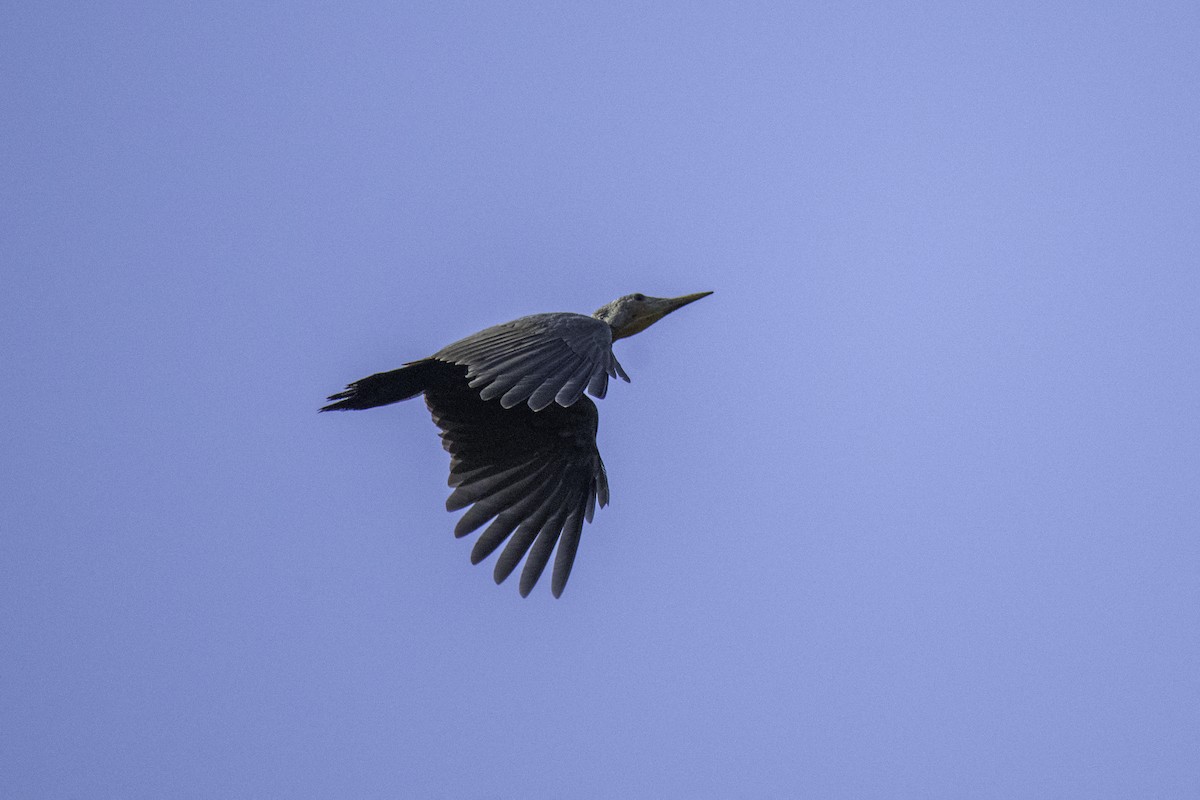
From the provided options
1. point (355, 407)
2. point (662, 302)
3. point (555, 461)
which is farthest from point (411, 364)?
point (662, 302)

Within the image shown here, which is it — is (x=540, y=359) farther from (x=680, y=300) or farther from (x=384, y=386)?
(x=680, y=300)

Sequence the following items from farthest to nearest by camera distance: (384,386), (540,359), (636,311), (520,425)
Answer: (636,311) → (520,425) → (384,386) → (540,359)

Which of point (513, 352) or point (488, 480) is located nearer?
point (513, 352)

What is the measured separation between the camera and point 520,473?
38.4ft

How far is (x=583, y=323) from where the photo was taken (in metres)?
11.3

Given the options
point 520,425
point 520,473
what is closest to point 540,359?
point 520,473

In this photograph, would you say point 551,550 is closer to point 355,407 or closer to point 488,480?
point 488,480

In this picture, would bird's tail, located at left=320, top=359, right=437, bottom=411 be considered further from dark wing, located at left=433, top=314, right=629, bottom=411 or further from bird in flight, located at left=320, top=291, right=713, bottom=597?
dark wing, located at left=433, top=314, right=629, bottom=411

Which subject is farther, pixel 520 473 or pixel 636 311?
pixel 636 311

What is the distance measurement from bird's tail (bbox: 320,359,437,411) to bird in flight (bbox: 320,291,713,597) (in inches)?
0.4

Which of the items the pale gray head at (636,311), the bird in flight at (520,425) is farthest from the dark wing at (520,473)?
the pale gray head at (636,311)

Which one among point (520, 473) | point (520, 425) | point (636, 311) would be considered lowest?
point (520, 473)

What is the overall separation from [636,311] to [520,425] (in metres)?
2.00

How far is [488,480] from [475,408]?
0.75m
